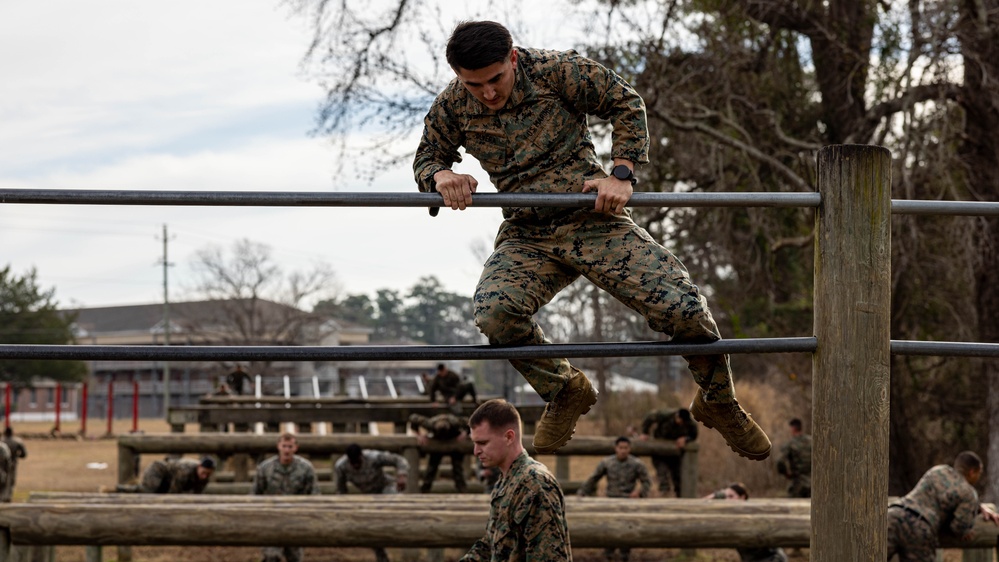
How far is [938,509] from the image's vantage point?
8.44m

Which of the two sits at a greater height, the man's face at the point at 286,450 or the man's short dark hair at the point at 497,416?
the man's short dark hair at the point at 497,416

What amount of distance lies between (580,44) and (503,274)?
1044 centimetres

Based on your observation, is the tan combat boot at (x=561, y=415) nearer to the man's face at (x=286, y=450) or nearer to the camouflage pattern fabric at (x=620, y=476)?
the man's face at (x=286, y=450)

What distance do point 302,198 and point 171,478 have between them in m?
9.98

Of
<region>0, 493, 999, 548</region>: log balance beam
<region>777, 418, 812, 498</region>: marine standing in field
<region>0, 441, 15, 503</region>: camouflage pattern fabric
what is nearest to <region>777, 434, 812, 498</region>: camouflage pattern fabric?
<region>777, 418, 812, 498</region>: marine standing in field

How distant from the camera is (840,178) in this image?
310 centimetres

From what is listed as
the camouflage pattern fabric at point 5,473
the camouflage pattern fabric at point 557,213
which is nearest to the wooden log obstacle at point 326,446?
the camouflage pattern fabric at point 5,473

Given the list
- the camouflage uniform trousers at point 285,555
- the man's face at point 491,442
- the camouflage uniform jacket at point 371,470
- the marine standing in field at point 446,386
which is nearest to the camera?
the man's face at point 491,442

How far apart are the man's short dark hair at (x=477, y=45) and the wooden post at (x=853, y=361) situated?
951 mm

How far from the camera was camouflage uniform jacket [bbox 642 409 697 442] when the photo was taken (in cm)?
1289

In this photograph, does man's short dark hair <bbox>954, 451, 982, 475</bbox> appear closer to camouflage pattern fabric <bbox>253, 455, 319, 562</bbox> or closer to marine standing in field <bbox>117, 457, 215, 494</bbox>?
camouflage pattern fabric <bbox>253, 455, 319, 562</bbox>

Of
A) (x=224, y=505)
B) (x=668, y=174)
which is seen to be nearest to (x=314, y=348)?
(x=224, y=505)

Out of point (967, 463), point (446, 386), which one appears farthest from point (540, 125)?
point (446, 386)

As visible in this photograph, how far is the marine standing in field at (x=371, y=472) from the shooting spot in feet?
40.5
